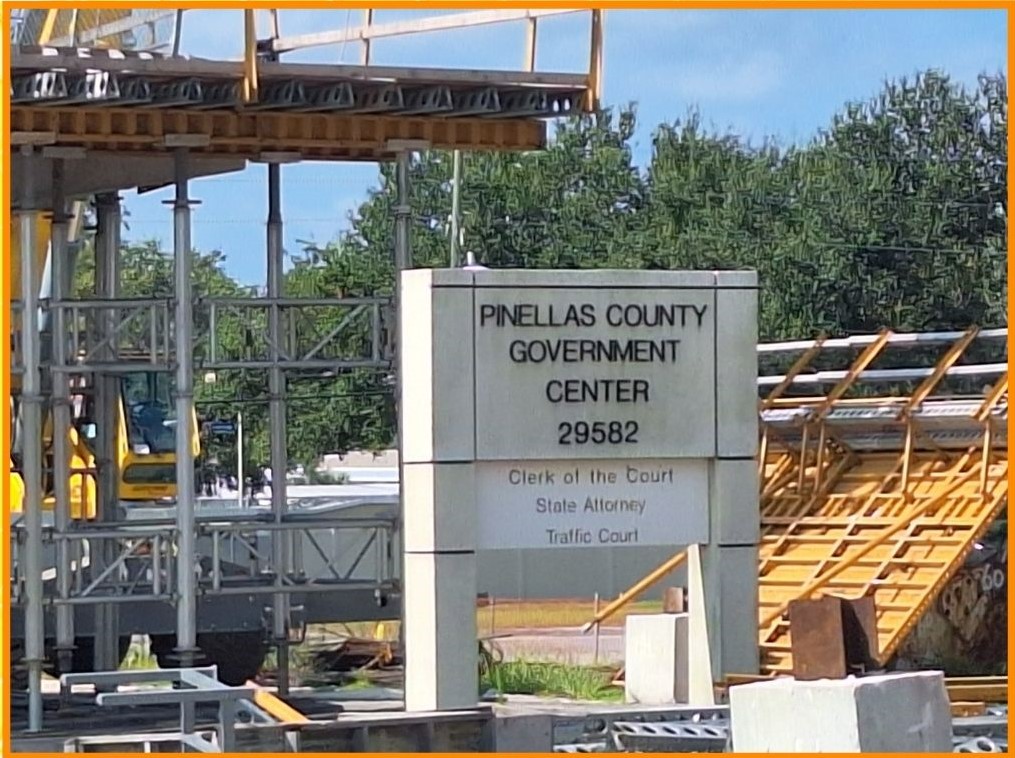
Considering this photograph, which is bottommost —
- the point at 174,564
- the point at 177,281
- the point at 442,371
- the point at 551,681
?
the point at 551,681

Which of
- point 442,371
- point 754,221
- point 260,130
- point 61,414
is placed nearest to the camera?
point 442,371

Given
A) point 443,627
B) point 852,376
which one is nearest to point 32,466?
point 443,627

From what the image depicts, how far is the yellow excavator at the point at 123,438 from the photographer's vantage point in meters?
23.6

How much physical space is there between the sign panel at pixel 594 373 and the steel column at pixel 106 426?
506cm

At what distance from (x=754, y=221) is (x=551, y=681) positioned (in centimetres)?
3193

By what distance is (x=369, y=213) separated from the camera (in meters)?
58.2

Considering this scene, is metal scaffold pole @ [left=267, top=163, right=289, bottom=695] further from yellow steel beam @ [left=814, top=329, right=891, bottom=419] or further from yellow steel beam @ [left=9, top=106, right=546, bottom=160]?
yellow steel beam @ [left=814, top=329, right=891, bottom=419]

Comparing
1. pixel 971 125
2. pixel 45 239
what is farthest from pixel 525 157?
pixel 45 239

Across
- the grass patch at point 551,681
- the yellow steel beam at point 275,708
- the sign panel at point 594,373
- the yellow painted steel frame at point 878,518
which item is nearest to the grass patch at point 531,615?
the yellow painted steel frame at point 878,518

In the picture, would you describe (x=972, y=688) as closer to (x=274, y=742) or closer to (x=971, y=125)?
(x=274, y=742)

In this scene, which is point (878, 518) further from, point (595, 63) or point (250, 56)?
point (250, 56)

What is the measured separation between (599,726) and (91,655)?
8066mm

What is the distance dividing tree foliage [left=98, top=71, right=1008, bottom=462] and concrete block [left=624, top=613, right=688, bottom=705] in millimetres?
31466

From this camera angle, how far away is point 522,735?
1614cm
